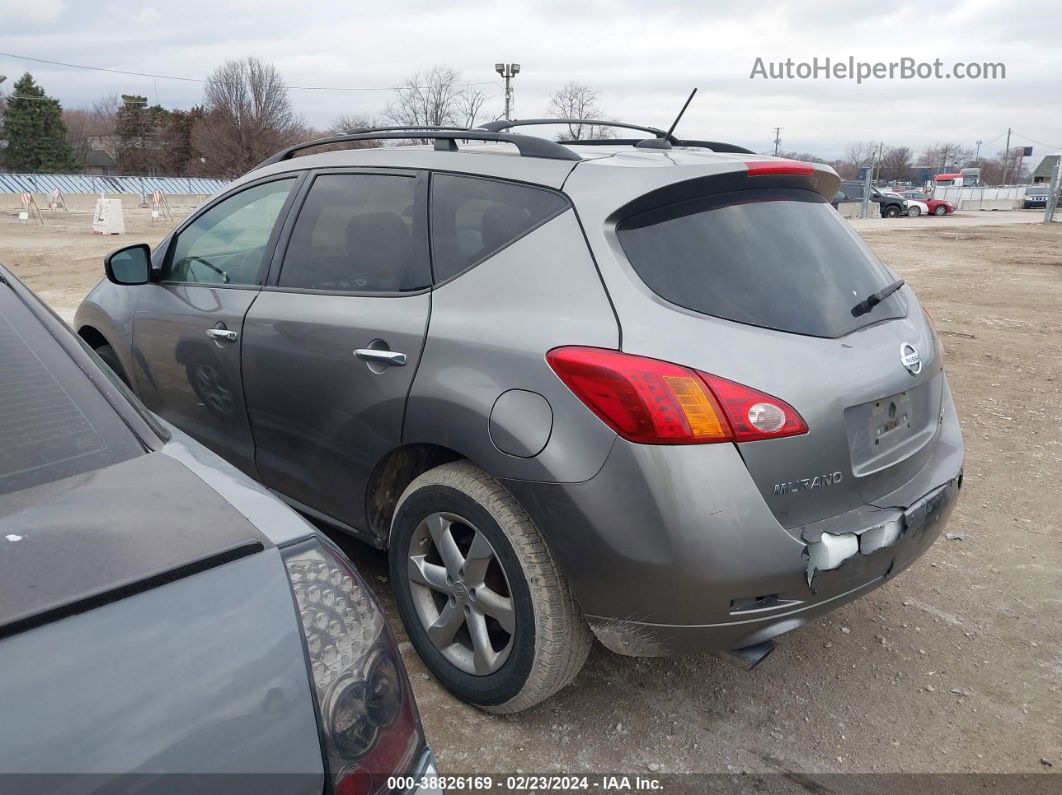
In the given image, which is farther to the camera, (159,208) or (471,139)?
(159,208)

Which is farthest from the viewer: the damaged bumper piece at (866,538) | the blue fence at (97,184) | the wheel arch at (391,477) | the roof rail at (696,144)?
the blue fence at (97,184)

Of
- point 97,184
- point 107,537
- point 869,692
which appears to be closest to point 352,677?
point 107,537

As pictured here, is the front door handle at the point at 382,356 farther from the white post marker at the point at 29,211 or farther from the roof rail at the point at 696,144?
the white post marker at the point at 29,211

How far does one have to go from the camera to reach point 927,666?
297 cm

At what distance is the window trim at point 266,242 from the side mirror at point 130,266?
0.11m

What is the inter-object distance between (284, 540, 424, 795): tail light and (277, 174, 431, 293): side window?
1.48 meters

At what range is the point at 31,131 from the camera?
73.0m

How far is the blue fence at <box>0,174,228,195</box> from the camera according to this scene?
4957 centimetres

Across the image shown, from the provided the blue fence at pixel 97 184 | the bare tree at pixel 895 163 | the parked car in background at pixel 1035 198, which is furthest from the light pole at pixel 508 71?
the bare tree at pixel 895 163

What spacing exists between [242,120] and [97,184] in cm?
1731

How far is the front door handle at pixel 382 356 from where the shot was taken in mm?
2648

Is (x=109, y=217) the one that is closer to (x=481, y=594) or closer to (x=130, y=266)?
(x=130, y=266)

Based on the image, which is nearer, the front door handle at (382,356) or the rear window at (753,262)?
the rear window at (753,262)

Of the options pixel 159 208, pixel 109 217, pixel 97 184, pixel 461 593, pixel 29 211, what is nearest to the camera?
pixel 461 593
